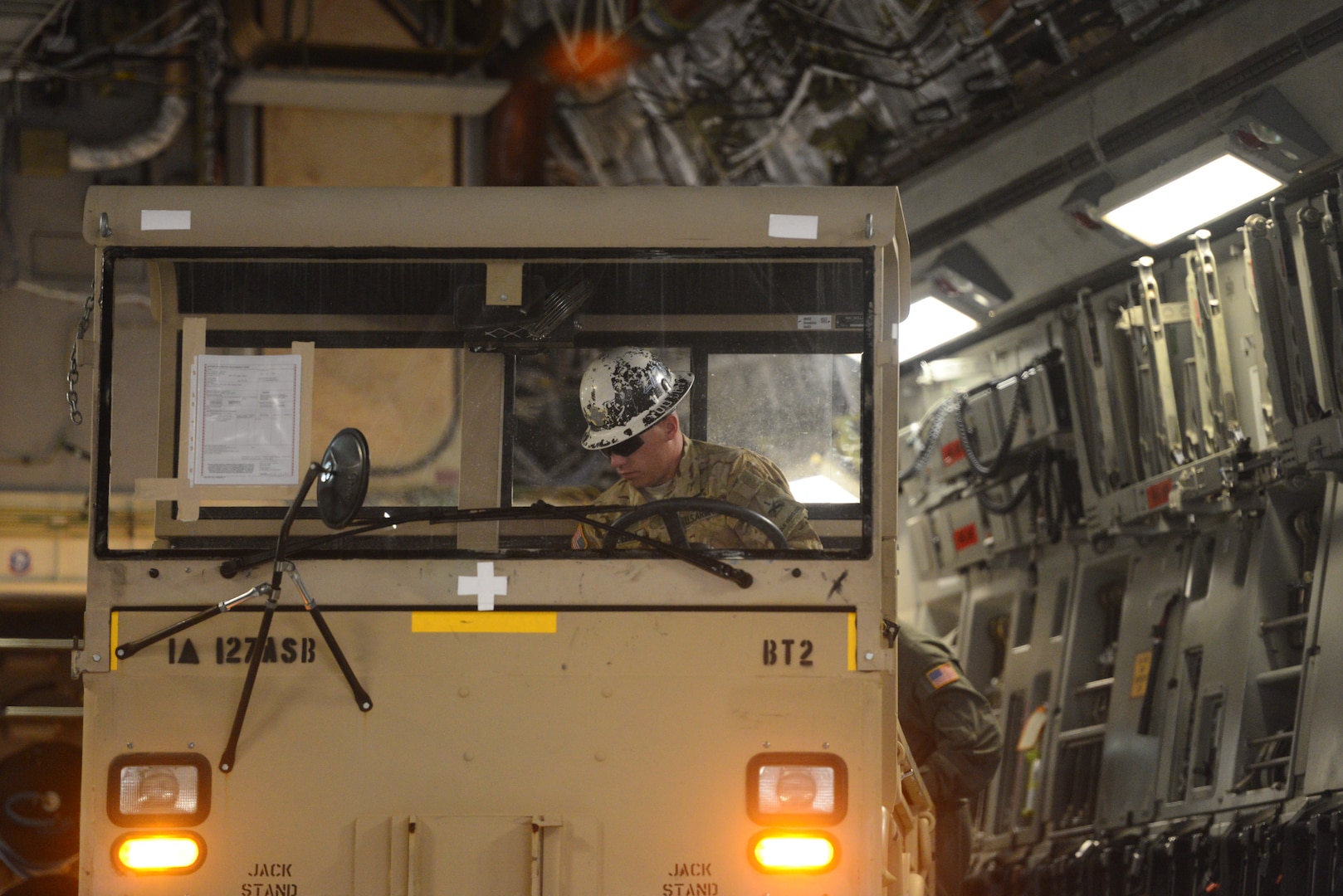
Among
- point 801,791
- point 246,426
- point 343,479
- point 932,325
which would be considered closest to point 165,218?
point 246,426

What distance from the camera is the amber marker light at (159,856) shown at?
4.15 meters

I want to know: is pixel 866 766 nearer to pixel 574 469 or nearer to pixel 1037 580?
pixel 574 469

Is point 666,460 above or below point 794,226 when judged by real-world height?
below

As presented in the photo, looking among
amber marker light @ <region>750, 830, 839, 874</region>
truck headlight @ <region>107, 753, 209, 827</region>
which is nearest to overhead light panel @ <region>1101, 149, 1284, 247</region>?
amber marker light @ <region>750, 830, 839, 874</region>

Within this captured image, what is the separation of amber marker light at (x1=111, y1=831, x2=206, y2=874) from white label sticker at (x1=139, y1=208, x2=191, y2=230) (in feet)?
5.18

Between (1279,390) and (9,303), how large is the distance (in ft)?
20.9

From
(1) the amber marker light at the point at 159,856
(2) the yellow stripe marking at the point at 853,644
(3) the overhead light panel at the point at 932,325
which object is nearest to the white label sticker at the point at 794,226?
(2) the yellow stripe marking at the point at 853,644

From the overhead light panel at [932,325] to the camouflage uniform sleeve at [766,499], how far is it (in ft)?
14.9

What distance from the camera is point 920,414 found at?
1018 cm

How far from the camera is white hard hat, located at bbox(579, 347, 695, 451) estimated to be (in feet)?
14.5

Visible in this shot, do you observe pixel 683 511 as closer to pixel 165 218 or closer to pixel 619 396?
pixel 619 396

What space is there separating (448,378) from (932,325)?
524cm

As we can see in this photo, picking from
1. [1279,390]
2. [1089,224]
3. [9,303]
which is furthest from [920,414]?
[9,303]

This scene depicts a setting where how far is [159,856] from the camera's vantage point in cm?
416
